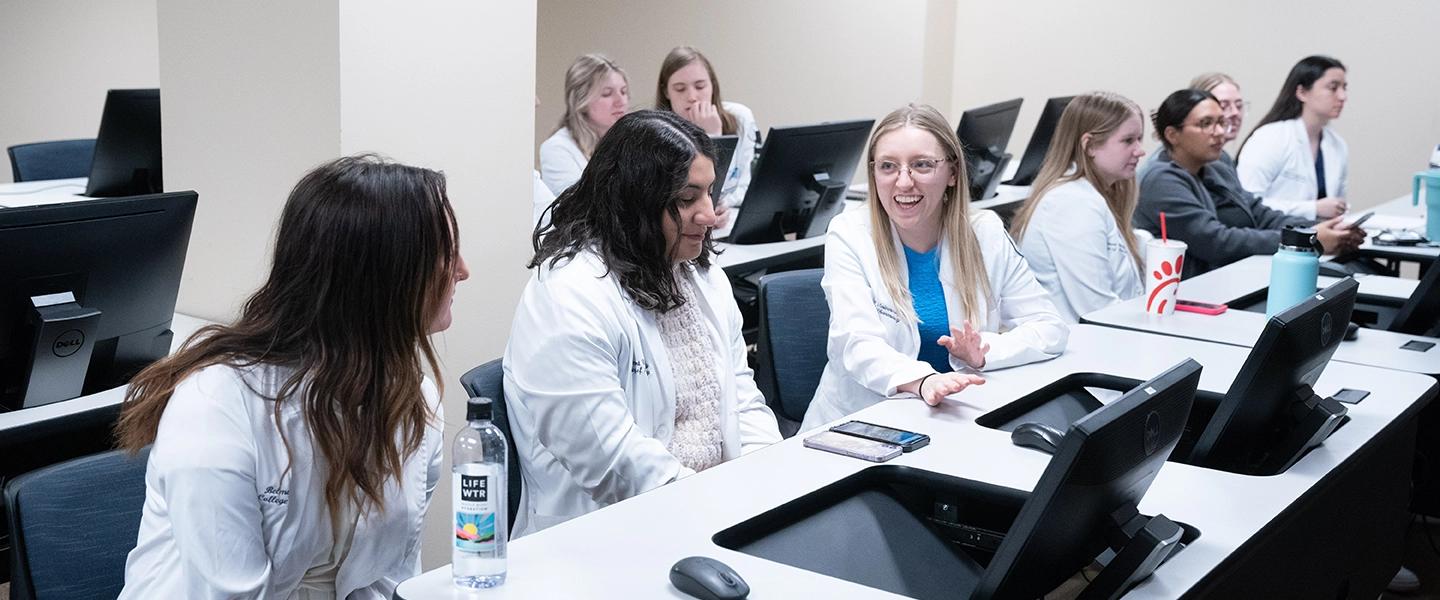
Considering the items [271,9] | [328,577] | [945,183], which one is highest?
[271,9]

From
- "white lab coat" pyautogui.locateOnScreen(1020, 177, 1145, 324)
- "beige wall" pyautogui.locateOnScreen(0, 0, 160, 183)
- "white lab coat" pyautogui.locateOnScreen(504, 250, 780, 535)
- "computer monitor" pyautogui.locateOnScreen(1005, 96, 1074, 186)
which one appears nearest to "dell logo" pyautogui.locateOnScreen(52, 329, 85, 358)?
"white lab coat" pyautogui.locateOnScreen(504, 250, 780, 535)

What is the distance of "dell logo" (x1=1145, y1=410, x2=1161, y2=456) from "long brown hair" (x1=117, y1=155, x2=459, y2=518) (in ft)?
2.57

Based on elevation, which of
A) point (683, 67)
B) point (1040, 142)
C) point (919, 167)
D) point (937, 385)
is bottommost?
point (937, 385)

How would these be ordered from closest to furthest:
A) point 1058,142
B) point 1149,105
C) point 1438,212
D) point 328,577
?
point 328,577, point 1058,142, point 1438,212, point 1149,105

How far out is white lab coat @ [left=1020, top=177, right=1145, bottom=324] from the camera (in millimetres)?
3145

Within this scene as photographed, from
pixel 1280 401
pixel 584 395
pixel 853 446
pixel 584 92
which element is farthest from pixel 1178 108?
pixel 584 395

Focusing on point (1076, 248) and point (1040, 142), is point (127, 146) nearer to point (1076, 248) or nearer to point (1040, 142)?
point (1076, 248)

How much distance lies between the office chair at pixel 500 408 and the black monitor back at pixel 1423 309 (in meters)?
2.00

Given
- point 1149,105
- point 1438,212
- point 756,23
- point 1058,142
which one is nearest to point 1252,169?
point 1438,212

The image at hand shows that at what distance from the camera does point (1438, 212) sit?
12.6 feet

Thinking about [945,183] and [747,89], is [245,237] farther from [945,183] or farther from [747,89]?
[747,89]

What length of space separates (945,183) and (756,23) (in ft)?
14.2

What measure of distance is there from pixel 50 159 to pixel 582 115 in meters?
2.07

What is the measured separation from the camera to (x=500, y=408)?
189cm
